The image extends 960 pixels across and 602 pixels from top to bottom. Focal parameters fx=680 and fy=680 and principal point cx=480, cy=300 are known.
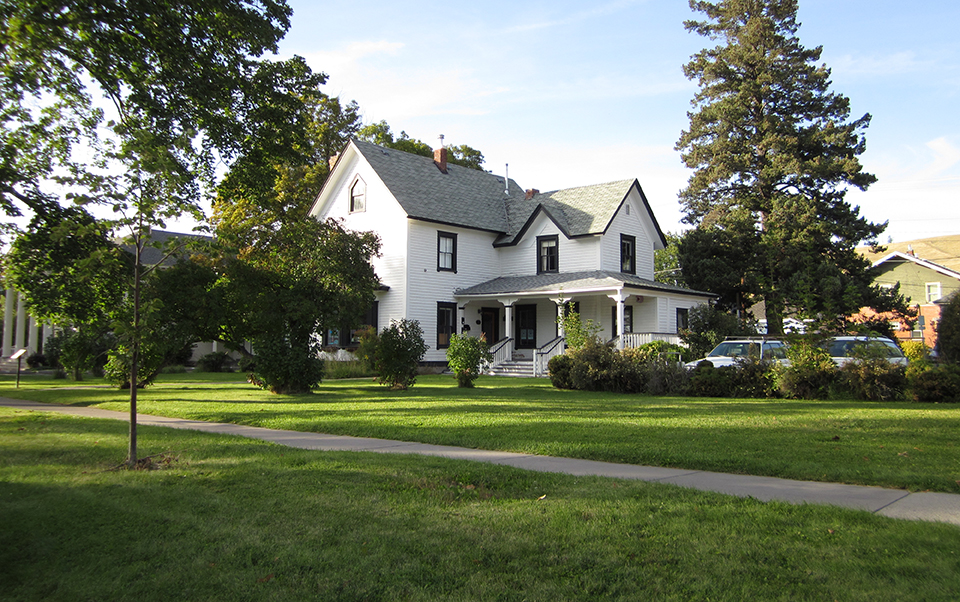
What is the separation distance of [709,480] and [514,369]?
21.4 metres

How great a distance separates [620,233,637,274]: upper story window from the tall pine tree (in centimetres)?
410

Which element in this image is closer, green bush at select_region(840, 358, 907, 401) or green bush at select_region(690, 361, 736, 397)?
green bush at select_region(840, 358, 907, 401)

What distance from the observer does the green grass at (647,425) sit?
25.9 ft

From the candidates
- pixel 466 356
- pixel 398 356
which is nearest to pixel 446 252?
pixel 466 356

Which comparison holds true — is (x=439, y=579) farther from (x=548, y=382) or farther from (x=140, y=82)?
(x=548, y=382)

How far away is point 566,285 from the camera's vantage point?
2923 centimetres

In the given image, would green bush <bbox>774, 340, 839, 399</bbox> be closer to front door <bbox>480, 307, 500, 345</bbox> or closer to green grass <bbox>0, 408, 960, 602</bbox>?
green grass <bbox>0, 408, 960, 602</bbox>

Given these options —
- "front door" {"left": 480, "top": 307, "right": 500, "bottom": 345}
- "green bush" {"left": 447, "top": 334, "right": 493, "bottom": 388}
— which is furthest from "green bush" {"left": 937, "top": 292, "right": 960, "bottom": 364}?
"front door" {"left": 480, "top": 307, "right": 500, "bottom": 345}

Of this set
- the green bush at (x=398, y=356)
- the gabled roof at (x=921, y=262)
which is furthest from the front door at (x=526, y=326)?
the gabled roof at (x=921, y=262)

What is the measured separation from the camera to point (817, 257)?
3291 centimetres

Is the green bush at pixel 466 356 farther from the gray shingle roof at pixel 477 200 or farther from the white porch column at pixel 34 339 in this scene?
the white porch column at pixel 34 339

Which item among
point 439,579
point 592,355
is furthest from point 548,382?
point 439,579

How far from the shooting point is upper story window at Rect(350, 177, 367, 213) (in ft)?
106

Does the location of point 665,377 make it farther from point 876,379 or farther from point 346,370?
point 346,370
